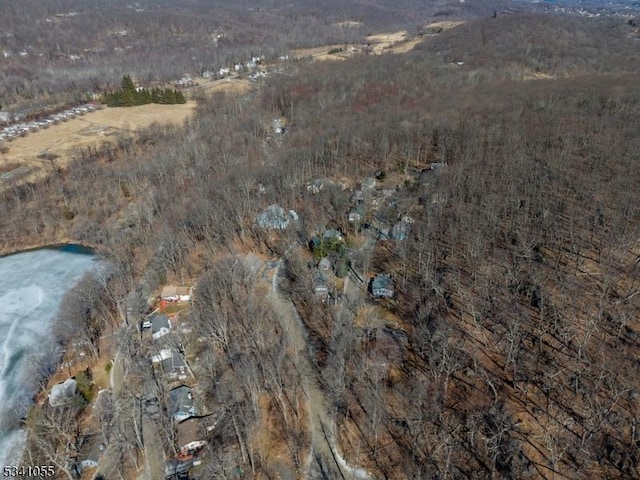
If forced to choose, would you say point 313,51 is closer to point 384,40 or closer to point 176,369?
point 384,40

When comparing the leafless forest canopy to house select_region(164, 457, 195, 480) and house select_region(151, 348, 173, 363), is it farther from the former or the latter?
house select_region(164, 457, 195, 480)

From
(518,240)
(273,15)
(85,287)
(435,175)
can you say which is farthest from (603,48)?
(273,15)

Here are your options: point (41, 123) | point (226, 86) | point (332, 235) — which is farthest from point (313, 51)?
point (332, 235)

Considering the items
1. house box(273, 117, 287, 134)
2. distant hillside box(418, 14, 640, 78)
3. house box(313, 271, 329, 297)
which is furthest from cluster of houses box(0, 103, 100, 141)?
distant hillside box(418, 14, 640, 78)

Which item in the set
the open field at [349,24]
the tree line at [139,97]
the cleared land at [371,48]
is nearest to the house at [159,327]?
the tree line at [139,97]

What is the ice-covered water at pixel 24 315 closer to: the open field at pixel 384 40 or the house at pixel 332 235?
the house at pixel 332 235

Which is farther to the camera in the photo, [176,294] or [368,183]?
[368,183]

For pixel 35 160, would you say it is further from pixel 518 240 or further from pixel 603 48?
pixel 603 48
